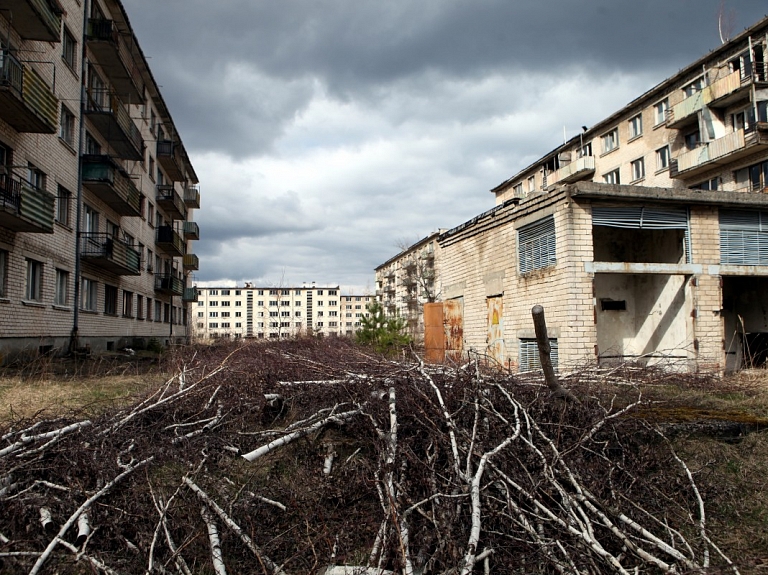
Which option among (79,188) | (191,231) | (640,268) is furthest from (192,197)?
(640,268)

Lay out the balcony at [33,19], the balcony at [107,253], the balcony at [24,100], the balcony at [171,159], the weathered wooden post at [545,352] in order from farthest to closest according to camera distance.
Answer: the balcony at [171,159]
the balcony at [107,253]
the balcony at [33,19]
the balcony at [24,100]
the weathered wooden post at [545,352]

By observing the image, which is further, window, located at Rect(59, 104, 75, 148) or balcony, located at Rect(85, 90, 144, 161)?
balcony, located at Rect(85, 90, 144, 161)

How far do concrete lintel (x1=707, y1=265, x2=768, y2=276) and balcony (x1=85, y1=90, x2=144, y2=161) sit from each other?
18626 mm

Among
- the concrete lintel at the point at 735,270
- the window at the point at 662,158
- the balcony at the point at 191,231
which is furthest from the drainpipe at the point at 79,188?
the window at the point at 662,158

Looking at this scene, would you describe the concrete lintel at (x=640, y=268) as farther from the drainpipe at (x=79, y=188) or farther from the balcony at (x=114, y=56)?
the balcony at (x=114, y=56)

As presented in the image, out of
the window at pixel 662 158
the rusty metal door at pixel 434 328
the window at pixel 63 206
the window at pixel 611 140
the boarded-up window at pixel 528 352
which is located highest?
the window at pixel 611 140

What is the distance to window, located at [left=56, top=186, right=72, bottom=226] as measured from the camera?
1720cm

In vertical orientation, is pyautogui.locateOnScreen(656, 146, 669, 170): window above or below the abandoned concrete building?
above

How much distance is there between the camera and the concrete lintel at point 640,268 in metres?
10.7

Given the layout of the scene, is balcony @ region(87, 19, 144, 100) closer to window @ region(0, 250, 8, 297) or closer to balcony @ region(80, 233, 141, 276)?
balcony @ region(80, 233, 141, 276)

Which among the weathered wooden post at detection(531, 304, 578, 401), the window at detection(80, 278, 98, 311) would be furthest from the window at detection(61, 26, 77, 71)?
the weathered wooden post at detection(531, 304, 578, 401)

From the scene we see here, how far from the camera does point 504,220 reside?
12.7 m

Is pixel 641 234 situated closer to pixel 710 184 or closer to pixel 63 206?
pixel 710 184

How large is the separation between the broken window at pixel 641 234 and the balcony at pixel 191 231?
102 feet
